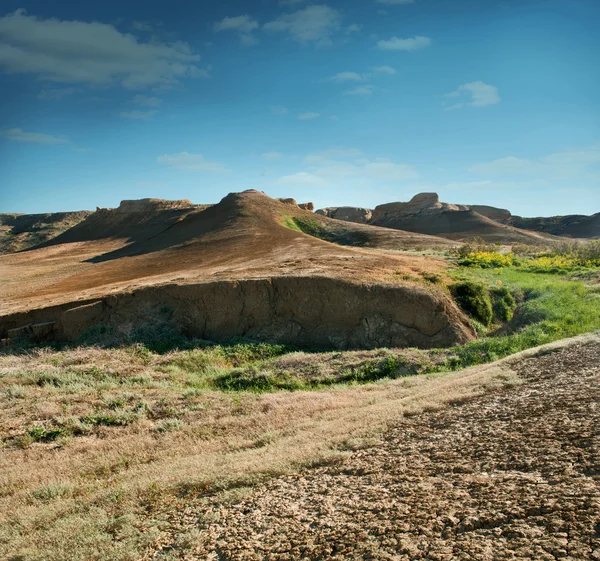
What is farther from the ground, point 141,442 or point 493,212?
point 493,212

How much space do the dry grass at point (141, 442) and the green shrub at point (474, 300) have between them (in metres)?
8.93

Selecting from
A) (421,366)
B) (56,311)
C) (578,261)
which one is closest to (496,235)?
(578,261)

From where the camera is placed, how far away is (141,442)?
7.95 m

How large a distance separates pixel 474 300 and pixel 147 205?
6702cm

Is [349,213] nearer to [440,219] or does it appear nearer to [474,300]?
[440,219]

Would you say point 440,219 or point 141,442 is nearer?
point 141,442

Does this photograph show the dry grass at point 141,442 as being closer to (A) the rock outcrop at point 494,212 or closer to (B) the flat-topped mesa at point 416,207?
(B) the flat-topped mesa at point 416,207

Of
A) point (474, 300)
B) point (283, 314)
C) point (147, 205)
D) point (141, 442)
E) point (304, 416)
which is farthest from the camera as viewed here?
point (147, 205)

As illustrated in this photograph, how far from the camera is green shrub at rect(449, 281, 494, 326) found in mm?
18453

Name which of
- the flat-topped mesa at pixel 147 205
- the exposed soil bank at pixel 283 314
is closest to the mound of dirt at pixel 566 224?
the flat-topped mesa at pixel 147 205

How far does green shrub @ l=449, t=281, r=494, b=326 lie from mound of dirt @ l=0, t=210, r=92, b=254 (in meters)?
79.2

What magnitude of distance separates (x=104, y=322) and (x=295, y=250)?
14317 millimetres

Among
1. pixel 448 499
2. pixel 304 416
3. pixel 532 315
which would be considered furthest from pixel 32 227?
pixel 448 499

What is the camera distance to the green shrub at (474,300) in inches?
727
